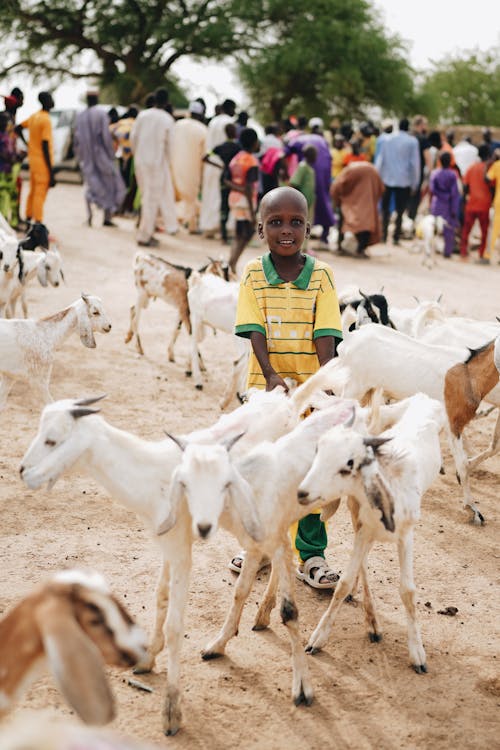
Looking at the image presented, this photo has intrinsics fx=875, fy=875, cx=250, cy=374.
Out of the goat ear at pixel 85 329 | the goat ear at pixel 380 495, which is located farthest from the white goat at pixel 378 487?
the goat ear at pixel 85 329

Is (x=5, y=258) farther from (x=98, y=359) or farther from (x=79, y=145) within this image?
(x=79, y=145)

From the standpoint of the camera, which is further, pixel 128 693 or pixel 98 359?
pixel 98 359

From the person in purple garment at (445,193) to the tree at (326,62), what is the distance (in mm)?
17410

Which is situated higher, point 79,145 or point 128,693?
point 79,145

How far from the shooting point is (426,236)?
1519cm

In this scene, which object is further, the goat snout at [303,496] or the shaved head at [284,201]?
the shaved head at [284,201]

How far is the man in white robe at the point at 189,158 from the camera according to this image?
50.2 ft

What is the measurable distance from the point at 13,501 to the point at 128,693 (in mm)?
2056

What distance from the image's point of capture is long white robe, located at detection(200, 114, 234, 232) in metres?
15.0

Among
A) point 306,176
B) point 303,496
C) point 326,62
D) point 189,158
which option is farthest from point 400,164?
point 326,62

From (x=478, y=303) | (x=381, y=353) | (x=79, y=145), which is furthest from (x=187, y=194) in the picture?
(x=381, y=353)

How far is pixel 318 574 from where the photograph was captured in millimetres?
4336

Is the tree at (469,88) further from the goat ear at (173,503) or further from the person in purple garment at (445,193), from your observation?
the goat ear at (173,503)

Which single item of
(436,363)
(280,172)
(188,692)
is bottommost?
(188,692)
